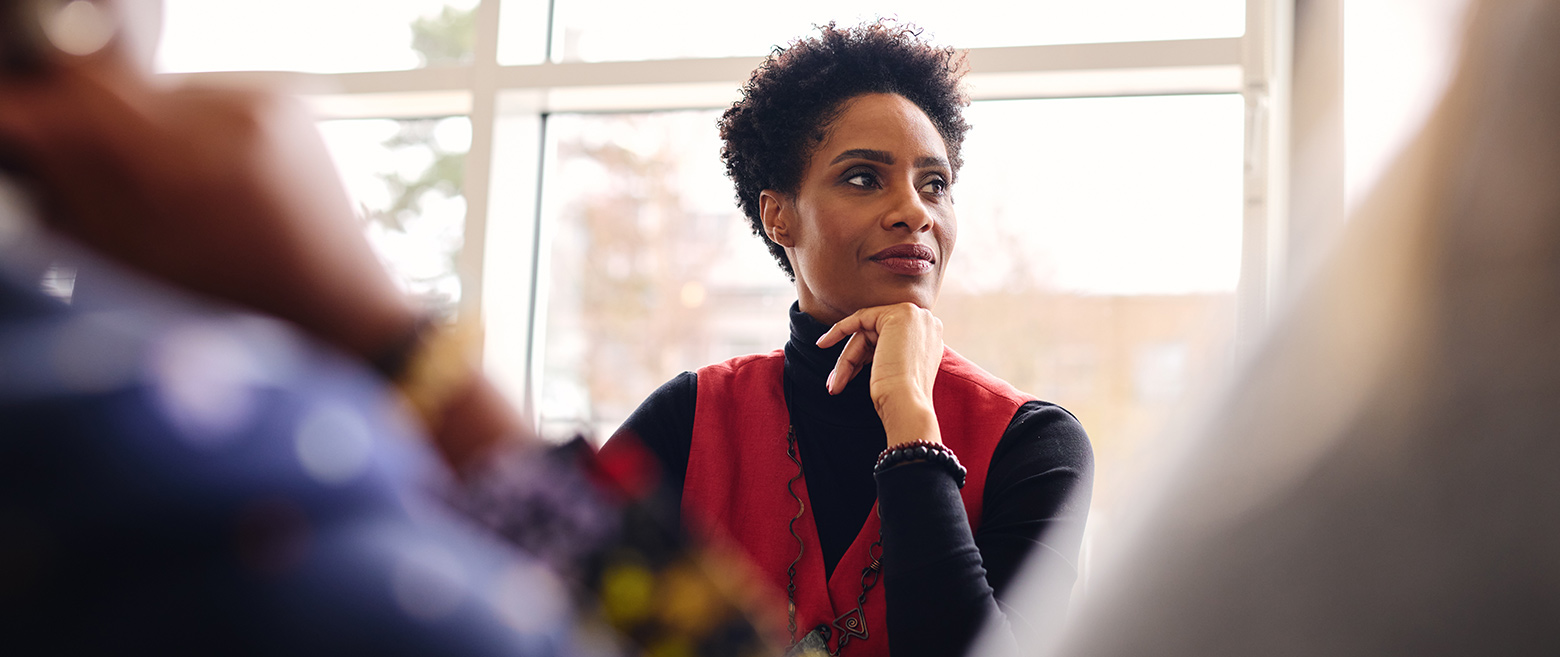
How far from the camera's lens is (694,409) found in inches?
43.0

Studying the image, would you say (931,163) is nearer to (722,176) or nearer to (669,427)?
(669,427)

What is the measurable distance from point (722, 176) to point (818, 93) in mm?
535

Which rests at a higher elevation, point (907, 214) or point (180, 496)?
point (907, 214)

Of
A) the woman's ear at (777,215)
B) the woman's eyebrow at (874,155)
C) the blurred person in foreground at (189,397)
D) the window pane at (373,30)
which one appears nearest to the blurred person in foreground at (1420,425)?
the blurred person in foreground at (189,397)

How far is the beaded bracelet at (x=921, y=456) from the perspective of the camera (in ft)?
2.60

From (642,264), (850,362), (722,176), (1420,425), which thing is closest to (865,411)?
(850,362)

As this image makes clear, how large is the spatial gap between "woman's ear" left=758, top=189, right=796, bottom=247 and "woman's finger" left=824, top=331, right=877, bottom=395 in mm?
235

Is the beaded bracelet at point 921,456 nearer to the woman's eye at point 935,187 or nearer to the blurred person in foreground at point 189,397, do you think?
the woman's eye at point 935,187

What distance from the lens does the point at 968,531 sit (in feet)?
2.48

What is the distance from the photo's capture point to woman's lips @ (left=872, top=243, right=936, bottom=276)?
107 cm

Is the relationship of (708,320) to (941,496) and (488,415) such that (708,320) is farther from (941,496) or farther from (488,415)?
(488,415)

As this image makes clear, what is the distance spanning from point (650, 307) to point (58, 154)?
202cm

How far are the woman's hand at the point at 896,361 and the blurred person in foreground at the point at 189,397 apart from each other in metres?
0.68

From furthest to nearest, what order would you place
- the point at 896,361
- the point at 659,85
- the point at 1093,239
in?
the point at 659,85 → the point at 1093,239 → the point at 896,361
